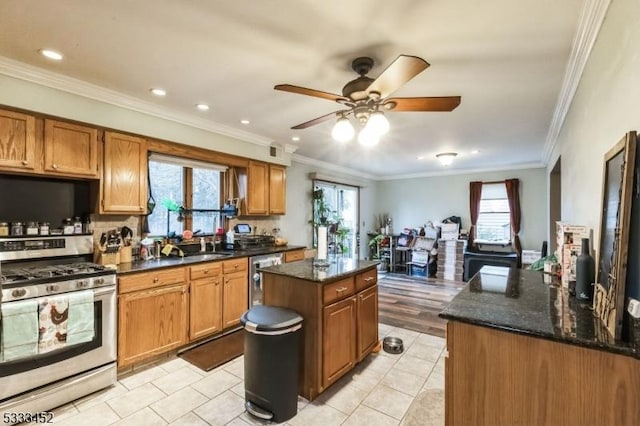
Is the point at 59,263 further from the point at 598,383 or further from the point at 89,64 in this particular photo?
the point at 598,383

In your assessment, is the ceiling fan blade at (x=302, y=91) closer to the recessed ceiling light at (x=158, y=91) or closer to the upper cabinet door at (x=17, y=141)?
the recessed ceiling light at (x=158, y=91)

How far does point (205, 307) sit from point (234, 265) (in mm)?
547

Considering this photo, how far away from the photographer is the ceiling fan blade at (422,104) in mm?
1987

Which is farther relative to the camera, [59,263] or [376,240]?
[376,240]

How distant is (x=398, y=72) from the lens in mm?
1654

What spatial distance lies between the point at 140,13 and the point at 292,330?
7.04 feet

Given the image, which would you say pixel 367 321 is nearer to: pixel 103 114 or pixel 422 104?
pixel 422 104

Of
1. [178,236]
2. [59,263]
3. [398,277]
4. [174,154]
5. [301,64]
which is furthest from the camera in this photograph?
[398,277]

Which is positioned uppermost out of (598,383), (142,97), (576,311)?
(142,97)

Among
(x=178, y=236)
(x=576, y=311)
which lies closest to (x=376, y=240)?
(x=178, y=236)

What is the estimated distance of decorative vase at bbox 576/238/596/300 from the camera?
1487mm

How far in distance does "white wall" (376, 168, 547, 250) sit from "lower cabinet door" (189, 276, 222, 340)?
5595 mm

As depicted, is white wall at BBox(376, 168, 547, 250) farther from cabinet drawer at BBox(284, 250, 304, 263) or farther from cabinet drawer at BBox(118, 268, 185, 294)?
cabinet drawer at BBox(118, 268, 185, 294)

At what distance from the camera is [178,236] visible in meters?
3.64
